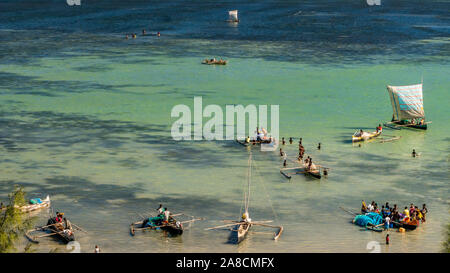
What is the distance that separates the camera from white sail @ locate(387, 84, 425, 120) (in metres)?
69.4

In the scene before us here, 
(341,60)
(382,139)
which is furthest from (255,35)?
(382,139)

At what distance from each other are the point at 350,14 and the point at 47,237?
537 feet

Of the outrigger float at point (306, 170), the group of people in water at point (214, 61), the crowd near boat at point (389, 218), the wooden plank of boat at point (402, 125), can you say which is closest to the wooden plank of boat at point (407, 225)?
the crowd near boat at point (389, 218)

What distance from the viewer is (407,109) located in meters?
69.4

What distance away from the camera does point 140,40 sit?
139m

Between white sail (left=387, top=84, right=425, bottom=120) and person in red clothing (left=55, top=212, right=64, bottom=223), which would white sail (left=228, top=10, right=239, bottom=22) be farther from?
person in red clothing (left=55, top=212, right=64, bottom=223)

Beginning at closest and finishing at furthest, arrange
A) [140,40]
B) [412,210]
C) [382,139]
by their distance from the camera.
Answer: [412,210]
[382,139]
[140,40]

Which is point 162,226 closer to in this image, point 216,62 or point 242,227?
point 242,227

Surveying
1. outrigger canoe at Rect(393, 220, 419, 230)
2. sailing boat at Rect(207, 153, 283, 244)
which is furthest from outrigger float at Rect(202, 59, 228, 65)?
outrigger canoe at Rect(393, 220, 419, 230)

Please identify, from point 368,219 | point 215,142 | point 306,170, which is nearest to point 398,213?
point 368,219

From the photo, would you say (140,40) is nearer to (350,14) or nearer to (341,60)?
(341,60)

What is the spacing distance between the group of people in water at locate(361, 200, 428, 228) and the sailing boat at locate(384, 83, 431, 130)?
24674mm

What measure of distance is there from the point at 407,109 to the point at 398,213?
29.2 m

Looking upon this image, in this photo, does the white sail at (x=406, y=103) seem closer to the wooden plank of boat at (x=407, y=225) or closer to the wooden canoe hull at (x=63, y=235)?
the wooden plank of boat at (x=407, y=225)
